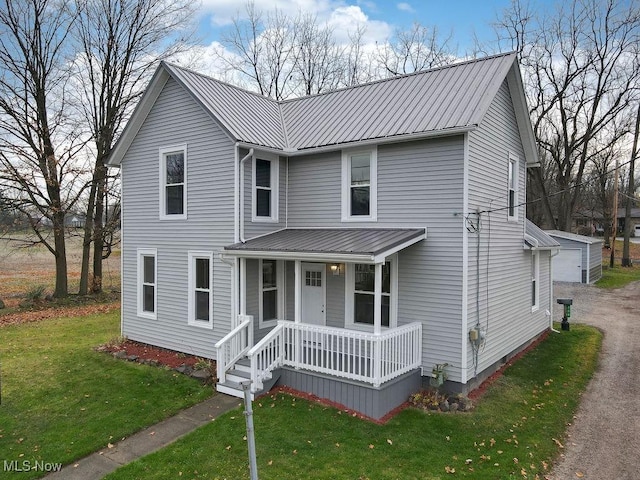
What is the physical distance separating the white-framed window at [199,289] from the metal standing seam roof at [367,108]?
334 cm

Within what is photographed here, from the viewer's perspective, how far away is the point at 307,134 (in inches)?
449

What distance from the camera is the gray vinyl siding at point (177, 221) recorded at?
34.2 ft

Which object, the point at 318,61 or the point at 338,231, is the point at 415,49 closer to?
the point at 318,61

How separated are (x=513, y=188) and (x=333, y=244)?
228 inches

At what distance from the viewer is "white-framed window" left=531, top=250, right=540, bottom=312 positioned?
42.7ft

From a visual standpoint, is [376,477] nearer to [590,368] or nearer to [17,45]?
[590,368]

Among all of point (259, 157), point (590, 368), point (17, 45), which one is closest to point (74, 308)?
point (17, 45)

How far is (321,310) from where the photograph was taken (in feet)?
34.7

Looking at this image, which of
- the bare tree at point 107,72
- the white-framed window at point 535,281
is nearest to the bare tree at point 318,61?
the bare tree at point 107,72

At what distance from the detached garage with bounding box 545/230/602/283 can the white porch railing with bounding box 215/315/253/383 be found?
859 inches

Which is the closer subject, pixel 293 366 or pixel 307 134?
pixel 293 366

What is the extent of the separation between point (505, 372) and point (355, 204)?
5.63 m

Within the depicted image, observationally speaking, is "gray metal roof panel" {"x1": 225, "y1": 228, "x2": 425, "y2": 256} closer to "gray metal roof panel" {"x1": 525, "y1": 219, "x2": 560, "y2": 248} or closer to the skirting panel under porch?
the skirting panel under porch

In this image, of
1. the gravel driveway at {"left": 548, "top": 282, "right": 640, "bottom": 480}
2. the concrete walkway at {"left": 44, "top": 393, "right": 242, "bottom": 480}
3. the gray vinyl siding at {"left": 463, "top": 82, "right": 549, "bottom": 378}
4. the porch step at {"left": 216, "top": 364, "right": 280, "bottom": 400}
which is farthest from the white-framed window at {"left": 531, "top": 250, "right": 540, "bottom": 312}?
the concrete walkway at {"left": 44, "top": 393, "right": 242, "bottom": 480}
